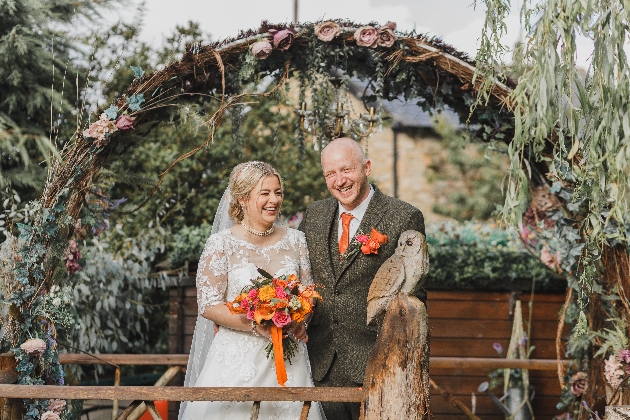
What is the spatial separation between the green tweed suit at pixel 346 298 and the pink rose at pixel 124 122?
4.21 ft

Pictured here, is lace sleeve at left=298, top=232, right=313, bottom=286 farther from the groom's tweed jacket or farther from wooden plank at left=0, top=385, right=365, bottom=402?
wooden plank at left=0, top=385, right=365, bottom=402

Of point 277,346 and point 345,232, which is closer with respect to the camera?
point 277,346

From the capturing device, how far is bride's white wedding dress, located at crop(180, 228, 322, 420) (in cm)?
335

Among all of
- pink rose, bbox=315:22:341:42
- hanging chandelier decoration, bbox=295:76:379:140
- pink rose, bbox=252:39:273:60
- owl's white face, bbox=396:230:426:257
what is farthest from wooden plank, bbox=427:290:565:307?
owl's white face, bbox=396:230:426:257

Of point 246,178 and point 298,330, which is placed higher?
point 246,178

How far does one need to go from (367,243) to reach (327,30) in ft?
4.48

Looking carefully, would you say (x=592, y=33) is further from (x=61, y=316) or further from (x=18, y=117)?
(x=18, y=117)

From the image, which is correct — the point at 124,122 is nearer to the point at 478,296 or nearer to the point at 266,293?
the point at 266,293

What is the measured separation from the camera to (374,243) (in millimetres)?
3566

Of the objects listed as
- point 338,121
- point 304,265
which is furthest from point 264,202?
point 338,121

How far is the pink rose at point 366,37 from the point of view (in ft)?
13.5

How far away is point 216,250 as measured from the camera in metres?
3.46

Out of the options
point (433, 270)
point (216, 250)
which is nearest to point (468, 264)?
point (433, 270)

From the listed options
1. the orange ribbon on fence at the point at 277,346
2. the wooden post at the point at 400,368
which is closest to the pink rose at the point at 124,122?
the orange ribbon on fence at the point at 277,346
